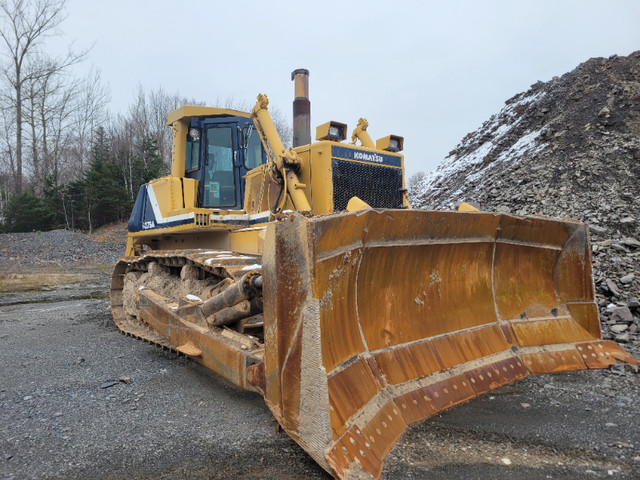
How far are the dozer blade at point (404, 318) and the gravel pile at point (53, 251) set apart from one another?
17.3m

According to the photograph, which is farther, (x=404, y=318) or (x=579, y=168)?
(x=579, y=168)

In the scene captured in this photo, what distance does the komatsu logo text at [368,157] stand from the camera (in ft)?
14.9

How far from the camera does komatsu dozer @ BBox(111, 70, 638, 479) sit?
87.5 inches

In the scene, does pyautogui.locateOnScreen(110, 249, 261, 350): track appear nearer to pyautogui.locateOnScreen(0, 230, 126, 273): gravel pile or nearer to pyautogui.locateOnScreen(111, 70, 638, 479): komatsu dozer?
pyautogui.locateOnScreen(111, 70, 638, 479): komatsu dozer

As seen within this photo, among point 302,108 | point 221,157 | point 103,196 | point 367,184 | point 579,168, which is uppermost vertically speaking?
point 103,196

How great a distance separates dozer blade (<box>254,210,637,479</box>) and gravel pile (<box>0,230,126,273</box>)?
17.3 metres

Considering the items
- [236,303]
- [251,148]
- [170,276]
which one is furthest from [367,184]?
[170,276]

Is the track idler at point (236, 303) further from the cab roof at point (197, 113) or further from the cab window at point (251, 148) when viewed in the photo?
the cab roof at point (197, 113)

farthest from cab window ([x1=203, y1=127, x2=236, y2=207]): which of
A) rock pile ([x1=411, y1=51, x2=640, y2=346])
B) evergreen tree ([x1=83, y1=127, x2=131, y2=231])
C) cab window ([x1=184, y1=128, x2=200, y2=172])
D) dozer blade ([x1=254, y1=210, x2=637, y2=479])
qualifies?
evergreen tree ([x1=83, y1=127, x2=131, y2=231])

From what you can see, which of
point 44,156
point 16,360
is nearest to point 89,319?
point 16,360

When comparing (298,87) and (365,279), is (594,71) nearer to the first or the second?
(298,87)

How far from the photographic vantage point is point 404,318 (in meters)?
2.97

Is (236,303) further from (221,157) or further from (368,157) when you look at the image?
(221,157)

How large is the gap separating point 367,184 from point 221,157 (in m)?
2.15
